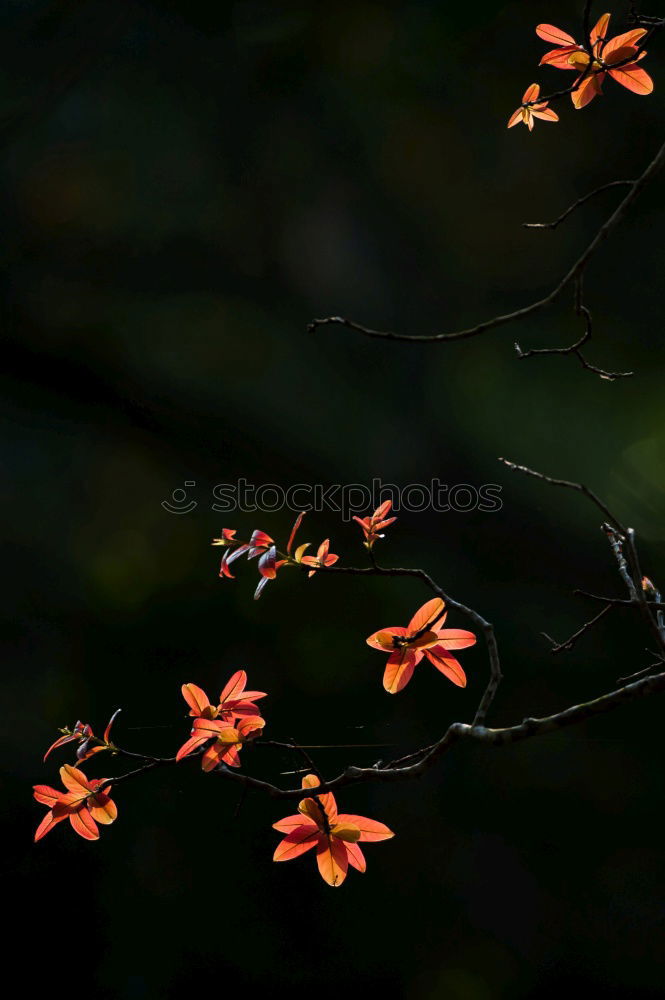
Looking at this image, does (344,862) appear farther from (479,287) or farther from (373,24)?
(373,24)

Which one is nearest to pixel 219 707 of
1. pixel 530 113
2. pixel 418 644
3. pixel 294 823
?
pixel 294 823

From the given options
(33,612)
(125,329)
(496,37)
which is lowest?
(33,612)

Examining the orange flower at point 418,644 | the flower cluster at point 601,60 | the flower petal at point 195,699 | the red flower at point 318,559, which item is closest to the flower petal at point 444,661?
the orange flower at point 418,644

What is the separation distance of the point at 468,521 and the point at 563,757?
536 mm

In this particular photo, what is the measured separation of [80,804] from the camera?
99cm

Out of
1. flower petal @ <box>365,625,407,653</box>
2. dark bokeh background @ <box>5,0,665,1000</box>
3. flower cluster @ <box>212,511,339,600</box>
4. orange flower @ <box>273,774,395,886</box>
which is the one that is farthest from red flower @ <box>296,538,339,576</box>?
dark bokeh background @ <box>5,0,665,1000</box>

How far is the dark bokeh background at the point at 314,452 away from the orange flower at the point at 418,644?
765 mm

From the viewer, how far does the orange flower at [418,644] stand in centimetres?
91

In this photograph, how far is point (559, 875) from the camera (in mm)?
1573

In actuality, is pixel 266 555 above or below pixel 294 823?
above

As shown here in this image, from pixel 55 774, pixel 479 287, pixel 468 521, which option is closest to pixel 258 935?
pixel 55 774

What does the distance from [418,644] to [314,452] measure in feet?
3.23

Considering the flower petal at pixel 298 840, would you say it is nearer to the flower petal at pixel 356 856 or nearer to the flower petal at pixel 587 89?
the flower petal at pixel 356 856

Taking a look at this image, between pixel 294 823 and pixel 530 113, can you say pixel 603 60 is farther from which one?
pixel 294 823
